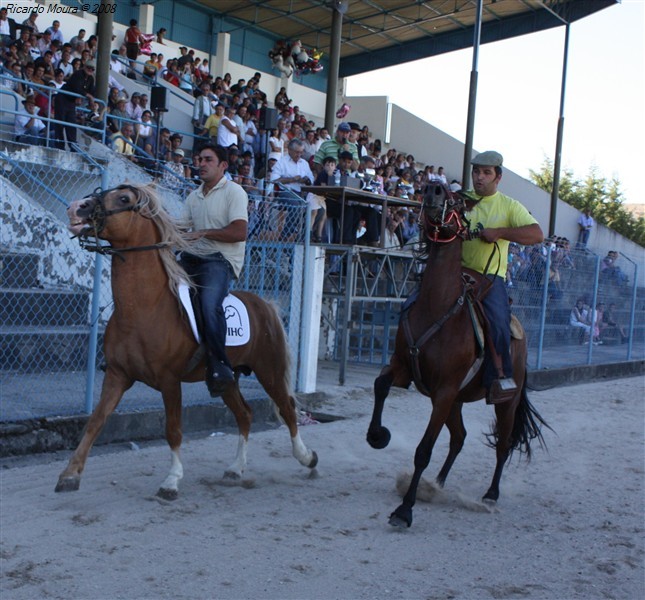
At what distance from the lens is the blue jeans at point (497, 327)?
6.43 meters

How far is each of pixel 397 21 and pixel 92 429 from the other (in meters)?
25.8

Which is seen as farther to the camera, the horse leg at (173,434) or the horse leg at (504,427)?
→ the horse leg at (504,427)

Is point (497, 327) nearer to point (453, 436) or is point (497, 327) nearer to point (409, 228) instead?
point (453, 436)

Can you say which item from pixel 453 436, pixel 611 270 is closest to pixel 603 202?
pixel 611 270

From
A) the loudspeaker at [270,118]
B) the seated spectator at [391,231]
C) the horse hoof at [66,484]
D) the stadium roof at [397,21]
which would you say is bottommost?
the horse hoof at [66,484]

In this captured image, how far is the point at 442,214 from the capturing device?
235 inches

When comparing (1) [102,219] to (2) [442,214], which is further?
(2) [442,214]

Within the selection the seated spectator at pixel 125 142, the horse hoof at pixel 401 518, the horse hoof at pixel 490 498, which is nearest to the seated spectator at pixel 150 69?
the seated spectator at pixel 125 142

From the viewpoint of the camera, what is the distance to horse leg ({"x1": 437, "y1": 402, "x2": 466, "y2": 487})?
7035mm

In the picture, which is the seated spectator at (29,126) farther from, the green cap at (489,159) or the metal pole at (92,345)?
the green cap at (489,159)

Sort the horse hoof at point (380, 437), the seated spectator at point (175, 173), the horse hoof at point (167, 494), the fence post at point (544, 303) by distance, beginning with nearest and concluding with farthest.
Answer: the horse hoof at point (167, 494) → the horse hoof at point (380, 437) → the seated spectator at point (175, 173) → the fence post at point (544, 303)

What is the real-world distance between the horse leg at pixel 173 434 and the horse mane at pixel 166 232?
0.75 m

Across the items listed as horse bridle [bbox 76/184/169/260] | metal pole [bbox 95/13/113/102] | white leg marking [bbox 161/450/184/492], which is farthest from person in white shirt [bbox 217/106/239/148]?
white leg marking [bbox 161/450/184/492]

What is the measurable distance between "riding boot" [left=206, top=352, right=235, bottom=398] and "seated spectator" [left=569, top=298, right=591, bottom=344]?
1165 cm
